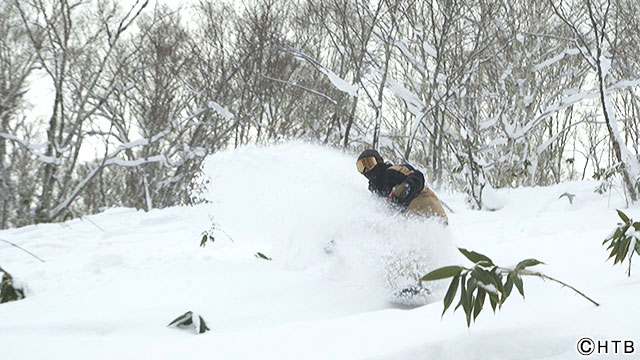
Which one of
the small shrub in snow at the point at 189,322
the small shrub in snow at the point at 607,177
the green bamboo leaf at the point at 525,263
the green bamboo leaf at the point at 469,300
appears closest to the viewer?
the green bamboo leaf at the point at 469,300

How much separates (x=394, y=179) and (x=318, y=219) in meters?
0.83

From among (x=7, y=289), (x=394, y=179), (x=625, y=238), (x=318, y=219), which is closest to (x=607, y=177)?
(x=394, y=179)

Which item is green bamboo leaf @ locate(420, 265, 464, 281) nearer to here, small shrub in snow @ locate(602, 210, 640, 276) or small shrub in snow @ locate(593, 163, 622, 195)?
small shrub in snow @ locate(602, 210, 640, 276)

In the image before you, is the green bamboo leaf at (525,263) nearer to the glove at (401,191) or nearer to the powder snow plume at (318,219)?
the powder snow plume at (318,219)

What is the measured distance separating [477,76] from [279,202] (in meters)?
6.36

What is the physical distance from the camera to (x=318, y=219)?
3.91 meters

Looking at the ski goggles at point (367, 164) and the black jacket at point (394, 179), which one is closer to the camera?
the black jacket at point (394, 179)

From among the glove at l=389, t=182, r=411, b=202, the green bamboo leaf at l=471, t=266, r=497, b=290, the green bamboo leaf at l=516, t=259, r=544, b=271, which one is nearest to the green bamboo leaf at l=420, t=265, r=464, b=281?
the green bamboo leaf at l=471, t=266, r=497, b=290

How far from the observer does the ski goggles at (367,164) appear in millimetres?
3633

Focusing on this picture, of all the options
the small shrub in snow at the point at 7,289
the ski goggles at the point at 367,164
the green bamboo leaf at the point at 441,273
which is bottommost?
the small shrub in snow at the point at 7,289

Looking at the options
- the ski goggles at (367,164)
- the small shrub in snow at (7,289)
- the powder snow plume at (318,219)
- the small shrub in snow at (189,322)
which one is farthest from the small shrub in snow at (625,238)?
the small shrub in snow at (7,289)

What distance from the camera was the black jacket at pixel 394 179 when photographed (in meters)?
3.30

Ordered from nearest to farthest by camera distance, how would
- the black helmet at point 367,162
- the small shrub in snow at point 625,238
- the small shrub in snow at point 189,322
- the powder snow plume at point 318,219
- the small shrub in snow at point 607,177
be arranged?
the small shrub in snow at point 625,238 → the small shrub in snow at point 189,322 → the powder snow plume at point 318,219 → the black helmet at point 367,162 → the small shrub in snow at point 607,177

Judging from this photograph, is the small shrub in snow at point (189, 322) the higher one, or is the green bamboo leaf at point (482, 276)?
the green bamboo leaf at point (482, 276)
